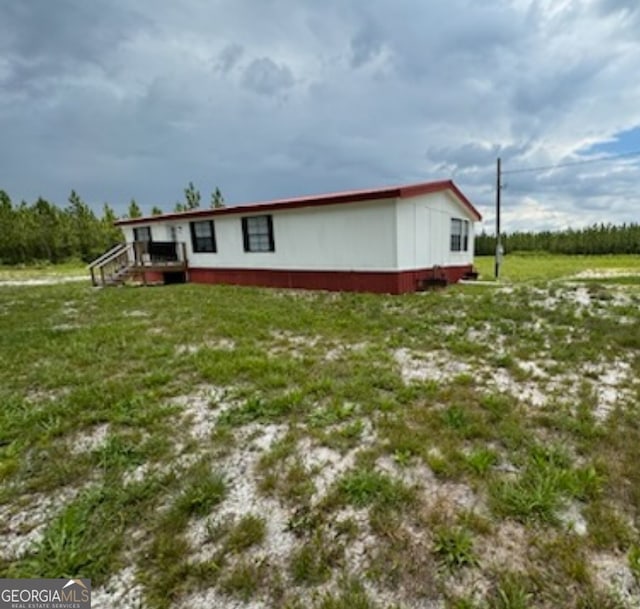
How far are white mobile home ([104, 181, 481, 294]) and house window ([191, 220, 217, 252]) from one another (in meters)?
0.03

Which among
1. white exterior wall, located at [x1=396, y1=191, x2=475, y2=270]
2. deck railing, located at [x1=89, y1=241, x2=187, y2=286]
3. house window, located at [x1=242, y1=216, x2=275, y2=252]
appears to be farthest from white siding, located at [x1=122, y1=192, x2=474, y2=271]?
deck railing, located at [x1=89, y1=241, x2=187, y2=286]

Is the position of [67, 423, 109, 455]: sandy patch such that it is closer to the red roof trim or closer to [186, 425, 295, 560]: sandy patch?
[186, 425, 295, 560]: sandy patch

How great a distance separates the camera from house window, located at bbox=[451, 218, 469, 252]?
11867 millimetres

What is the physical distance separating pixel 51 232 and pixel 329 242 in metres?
32.2

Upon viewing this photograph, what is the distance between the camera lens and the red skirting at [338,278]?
30.0ft

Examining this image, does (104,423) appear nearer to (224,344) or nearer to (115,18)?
(224,344)

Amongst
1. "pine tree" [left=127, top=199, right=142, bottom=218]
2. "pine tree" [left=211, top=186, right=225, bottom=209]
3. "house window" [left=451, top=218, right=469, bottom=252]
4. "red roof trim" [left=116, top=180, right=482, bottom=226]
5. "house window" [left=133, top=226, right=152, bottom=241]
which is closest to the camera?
"red roof trim" [left=116, top=180, right=482, bottom=226]

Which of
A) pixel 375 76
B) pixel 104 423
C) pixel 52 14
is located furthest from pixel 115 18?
pixel 104 423

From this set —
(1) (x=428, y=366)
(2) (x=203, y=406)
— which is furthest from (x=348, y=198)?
(2) (x=203, y=406)

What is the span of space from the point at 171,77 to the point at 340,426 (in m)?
15.4

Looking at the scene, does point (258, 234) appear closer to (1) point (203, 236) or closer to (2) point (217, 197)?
(1) point (203, 236)

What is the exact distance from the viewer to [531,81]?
46.4ft

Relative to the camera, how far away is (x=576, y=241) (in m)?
33.5

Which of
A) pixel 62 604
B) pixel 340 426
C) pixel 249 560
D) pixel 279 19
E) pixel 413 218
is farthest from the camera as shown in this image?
pixel 279 19
